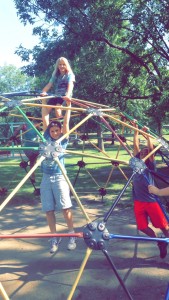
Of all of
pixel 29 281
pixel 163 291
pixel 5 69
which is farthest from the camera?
pixel 5 69

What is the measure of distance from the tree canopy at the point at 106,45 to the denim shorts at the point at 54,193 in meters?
5.75

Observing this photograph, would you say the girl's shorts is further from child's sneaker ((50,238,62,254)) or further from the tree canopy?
the tree canopy

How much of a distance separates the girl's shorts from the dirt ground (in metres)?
0.39

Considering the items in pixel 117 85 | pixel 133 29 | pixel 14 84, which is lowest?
pixel 117 85

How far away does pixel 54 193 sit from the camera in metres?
3.83

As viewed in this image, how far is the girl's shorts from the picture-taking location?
151 inches

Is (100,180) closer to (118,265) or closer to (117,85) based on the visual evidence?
(117,85)

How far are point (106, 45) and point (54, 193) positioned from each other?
27.9ft

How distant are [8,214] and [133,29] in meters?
7.84

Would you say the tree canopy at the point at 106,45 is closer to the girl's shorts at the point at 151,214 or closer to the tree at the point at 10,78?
the girl's shorts at the point at 151,214

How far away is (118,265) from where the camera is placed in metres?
3.67

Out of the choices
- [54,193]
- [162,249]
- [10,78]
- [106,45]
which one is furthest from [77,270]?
[10,78]

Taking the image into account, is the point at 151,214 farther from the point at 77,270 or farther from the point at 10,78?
the point at 10,78

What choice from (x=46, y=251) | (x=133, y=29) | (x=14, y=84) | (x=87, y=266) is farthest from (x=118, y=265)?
(x=14, y=84)
